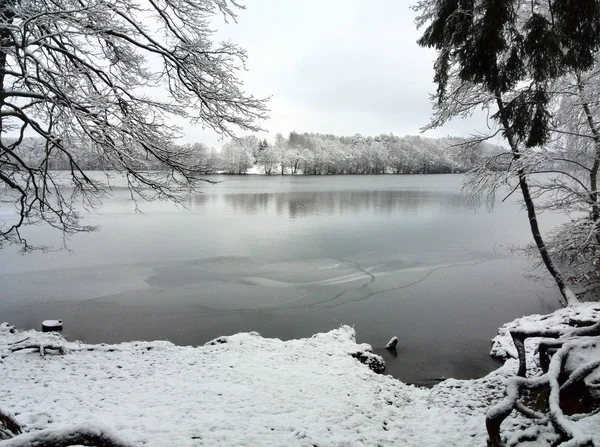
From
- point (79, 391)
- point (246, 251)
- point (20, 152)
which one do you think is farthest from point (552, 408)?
point (246, 251)

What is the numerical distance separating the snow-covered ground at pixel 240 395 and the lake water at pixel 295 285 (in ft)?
5.20

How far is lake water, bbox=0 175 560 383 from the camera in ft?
34.4

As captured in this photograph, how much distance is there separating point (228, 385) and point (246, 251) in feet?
42.4

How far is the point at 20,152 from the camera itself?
773 cm

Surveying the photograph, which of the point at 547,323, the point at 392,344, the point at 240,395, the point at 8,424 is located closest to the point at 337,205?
the point at 392,344

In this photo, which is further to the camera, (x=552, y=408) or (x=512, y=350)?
(x=512, y=350)

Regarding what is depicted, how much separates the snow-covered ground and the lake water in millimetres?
1586

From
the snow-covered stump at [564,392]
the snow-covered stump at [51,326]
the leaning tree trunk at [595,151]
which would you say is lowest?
the snow-covered stump at [51,326]

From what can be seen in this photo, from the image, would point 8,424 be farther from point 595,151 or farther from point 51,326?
point 595,151

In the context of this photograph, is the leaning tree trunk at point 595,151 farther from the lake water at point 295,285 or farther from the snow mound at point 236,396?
the snow mound at point 236,396

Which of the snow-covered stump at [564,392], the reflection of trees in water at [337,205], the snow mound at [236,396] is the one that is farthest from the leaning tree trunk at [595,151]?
the reflection of trees in water at [337,205]

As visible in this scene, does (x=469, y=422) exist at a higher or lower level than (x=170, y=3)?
lower

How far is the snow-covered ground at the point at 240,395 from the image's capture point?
4.57 m

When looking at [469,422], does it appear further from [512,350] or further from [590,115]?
[590,115]
